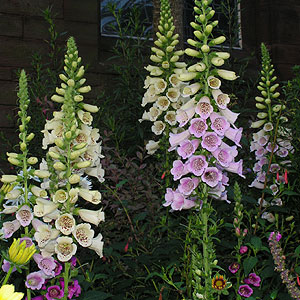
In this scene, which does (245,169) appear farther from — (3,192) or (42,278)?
(3,192)

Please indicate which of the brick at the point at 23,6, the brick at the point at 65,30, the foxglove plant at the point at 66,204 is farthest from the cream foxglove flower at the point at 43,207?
the brick at the point at 23,6

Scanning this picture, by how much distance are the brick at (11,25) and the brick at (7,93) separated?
0.49 metres

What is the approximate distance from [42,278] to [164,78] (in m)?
1.48

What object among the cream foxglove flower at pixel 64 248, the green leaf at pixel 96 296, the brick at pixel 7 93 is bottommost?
the green leaf at pixel 96 296

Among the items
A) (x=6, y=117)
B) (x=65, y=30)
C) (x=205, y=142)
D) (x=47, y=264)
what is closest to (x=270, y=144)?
(x=205, y=142)

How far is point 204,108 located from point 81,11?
357 cm

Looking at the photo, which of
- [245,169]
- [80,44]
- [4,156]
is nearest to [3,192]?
[245,169]

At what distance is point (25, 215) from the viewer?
191 cm

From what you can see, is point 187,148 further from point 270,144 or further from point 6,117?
point 6,117

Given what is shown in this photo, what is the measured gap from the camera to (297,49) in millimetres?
6090

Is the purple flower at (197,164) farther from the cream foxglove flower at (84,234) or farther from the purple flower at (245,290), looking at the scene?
the purple flower at (245,290)

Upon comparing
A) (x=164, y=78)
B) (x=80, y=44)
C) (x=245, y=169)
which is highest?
(x=80, y=44)

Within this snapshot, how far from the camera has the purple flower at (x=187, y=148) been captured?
2010mm

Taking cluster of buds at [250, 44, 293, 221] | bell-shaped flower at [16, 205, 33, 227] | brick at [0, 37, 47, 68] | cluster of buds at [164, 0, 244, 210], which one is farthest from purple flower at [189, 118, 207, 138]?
brick at [0, 37, 47, 68]
